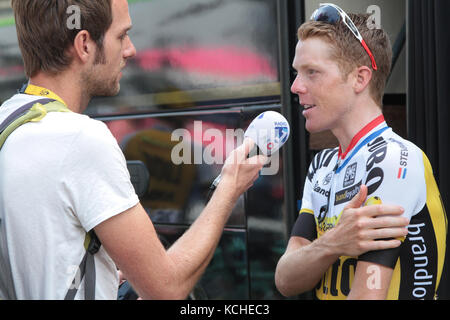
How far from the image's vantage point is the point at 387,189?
5.55 ft

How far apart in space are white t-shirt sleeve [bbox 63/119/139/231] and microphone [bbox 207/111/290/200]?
1.65ft

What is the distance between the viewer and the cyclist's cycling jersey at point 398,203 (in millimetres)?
1690

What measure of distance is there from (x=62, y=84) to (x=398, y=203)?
44.9 inches

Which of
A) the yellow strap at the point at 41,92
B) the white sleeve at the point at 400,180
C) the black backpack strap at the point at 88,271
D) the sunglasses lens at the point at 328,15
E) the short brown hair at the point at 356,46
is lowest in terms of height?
the black backpack strap at the point at 88,271

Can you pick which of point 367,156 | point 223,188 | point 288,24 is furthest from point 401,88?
point 223,188

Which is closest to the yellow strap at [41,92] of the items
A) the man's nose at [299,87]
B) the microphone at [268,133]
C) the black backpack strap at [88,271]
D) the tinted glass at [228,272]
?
the black backpack strap at [88,271]

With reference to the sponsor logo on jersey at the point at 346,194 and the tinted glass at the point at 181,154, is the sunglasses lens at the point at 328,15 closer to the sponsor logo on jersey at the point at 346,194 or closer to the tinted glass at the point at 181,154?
the sponsor logo on jersey at the point at 346,194

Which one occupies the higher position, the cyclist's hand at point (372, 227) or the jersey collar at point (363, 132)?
the jersey collar at point (363, 132)

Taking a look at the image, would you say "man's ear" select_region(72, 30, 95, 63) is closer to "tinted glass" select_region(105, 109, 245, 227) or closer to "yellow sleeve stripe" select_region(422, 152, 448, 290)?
"yellow sleeve stripe" select_region(422, 152, 448, 290)

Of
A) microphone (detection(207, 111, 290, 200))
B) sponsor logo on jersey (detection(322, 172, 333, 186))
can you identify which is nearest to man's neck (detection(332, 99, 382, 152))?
sponsor logo on jersey (detection(322, 172, 333, 186))

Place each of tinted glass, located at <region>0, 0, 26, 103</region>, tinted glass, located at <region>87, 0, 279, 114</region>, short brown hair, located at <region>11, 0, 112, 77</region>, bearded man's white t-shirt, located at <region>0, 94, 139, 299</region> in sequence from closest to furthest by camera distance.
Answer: bearded man's white t-shirt, located at <region>0, 94, 139, 299</region> → short brown hair, located at <region>11, 0, 112, 77</region> → tinted glass, located at <region>87, 0, 279, 114</region> → tinted glass, located at <region>0, 0, 26, 103</region>

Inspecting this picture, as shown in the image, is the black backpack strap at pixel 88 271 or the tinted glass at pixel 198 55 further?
the tinted glass at pixel 198 55

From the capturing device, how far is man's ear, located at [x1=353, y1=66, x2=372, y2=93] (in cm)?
198

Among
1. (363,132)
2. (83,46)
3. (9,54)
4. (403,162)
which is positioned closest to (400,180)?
(403,162)
